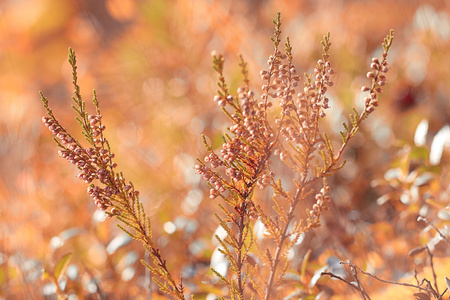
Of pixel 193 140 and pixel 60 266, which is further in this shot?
pixel 193 140

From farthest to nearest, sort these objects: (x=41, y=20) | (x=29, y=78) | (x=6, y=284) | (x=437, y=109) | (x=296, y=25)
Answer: (x=41, y=20), (x=29, y=78), (x=296, y=25), (x=437, y=109), (x=6, y=284)

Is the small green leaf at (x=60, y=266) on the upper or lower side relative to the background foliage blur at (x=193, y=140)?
lower

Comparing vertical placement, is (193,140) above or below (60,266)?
above

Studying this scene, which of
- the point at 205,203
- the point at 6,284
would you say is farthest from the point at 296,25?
the point at 6,284

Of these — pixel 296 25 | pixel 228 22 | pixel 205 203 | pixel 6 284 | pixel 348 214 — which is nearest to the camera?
pixel 6 284

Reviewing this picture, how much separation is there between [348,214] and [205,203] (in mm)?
331

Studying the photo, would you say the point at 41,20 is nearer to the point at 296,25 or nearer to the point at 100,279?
the point at 296,25

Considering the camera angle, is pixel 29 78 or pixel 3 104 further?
pixel 29 78

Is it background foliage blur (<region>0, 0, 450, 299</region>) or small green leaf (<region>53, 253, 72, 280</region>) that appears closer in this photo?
small green leaf (<region>53, 253, 72, 280</region>)

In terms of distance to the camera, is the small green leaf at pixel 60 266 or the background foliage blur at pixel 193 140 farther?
the background foliage blur at pixel 193 140

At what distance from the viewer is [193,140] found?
4.12ft

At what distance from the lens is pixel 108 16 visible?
7.91 feet

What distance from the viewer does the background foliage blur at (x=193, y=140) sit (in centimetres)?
79

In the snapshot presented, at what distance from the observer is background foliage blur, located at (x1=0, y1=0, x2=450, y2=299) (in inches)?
31.0
